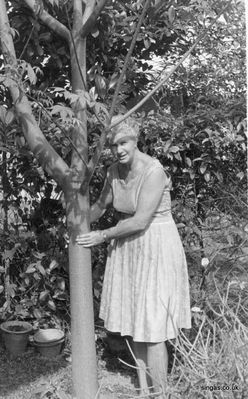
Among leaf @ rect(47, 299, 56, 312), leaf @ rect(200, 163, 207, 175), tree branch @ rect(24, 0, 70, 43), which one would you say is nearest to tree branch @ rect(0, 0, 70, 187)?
tree branch @ rect(24, 0, 70, 43)

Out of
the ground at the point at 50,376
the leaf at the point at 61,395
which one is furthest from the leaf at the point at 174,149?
the leaf at the point at 61,395

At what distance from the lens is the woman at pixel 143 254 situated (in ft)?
9.91

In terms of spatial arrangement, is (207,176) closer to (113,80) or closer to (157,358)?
(113,80)

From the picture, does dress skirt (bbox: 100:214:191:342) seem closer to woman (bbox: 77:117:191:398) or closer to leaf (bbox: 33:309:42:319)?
woman (bbox: 77:117:191:398)

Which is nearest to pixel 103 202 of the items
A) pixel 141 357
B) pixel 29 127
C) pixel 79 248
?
pixel 79 248

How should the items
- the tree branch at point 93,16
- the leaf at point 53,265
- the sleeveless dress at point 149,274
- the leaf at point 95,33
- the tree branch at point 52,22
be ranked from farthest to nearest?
the leaf at point 53,265
the leaf at point 95,33
the sleeveless dress at point 149,274
the tree branch at point 52,22
the tree branch at point 93,16

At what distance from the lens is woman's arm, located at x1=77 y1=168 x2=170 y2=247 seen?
2.98m

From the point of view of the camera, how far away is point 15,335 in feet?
13.5

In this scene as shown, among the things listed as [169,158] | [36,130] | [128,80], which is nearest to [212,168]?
[169,158]

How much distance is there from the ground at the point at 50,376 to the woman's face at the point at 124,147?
4.96 feet

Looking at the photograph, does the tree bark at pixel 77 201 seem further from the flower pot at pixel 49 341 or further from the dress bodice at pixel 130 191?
the flower pot at pixel 49 341

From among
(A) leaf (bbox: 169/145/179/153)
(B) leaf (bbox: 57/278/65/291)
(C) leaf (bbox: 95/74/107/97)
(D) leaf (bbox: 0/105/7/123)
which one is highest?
(C) leaf (bbox: 95/74/107/97)

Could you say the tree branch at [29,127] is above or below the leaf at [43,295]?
above

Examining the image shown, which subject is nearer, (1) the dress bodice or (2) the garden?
(1) the dress bodice
